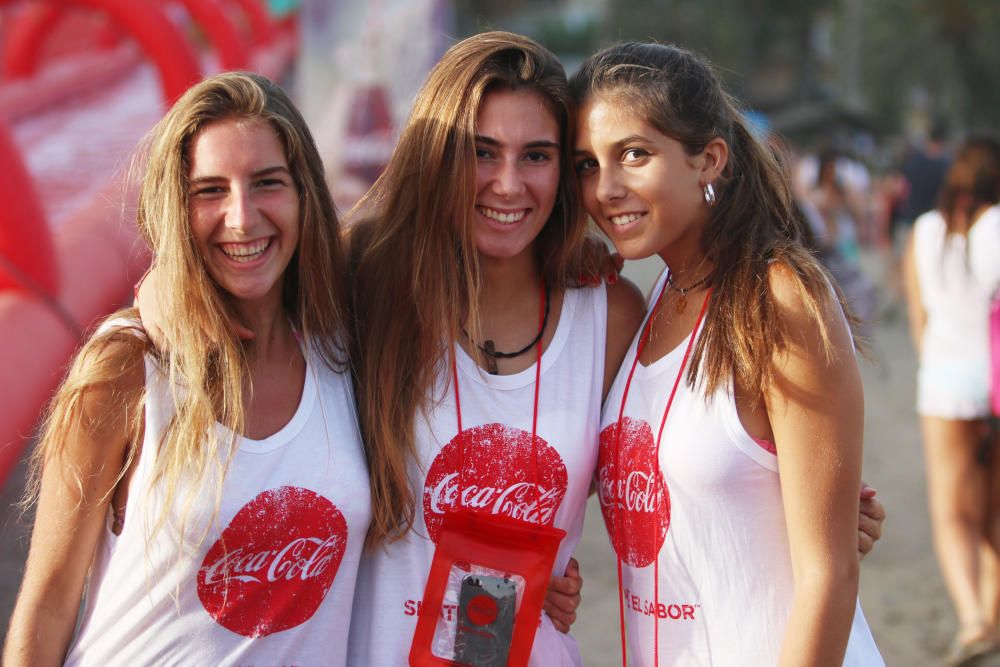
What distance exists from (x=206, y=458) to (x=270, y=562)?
253 mm

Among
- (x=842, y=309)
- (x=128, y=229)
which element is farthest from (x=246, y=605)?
(x=128, y=229)

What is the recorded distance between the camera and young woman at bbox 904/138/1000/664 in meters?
4.41

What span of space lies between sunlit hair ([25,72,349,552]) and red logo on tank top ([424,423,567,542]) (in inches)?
14.1

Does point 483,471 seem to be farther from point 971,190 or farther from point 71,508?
point 971,190

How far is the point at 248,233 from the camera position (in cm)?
214

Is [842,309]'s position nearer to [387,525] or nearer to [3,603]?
[387,525]

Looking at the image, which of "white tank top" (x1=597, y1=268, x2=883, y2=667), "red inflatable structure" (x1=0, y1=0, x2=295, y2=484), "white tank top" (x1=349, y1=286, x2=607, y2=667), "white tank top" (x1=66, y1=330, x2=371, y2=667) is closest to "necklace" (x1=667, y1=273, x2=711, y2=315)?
"white tank top" (x1=597, y1=268, x2=883, y2=667)

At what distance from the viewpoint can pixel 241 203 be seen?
2123 millimetres

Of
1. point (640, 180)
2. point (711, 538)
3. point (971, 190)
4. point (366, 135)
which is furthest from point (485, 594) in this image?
point (366, 135)

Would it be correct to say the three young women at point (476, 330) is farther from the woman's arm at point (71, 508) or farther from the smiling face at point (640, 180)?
the woman's arm at point (71, 508)

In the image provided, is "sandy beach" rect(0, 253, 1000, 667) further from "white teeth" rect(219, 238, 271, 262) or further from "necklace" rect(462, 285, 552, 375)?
"white teeth" rect(219, 238, 271, 262)

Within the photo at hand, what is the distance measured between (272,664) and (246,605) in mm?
138

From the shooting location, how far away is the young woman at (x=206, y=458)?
2016 millimetres

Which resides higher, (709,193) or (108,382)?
(709,193)
